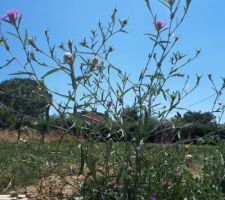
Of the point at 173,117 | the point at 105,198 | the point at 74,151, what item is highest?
the point at 173,117

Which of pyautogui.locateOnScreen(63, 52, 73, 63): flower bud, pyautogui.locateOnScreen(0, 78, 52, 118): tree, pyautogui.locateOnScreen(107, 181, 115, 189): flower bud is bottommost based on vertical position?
pyautogui.locateOnScreen(107, 181, 115, 189): flower bud

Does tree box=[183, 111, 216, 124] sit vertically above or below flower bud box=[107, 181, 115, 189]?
above

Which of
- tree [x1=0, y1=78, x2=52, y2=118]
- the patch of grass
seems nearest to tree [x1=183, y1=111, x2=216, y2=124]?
the patch of grass

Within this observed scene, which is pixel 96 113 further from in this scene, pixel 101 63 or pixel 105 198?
pixel 105 198

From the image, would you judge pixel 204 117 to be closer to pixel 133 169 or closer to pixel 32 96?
pixel 133 169

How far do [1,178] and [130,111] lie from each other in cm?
269

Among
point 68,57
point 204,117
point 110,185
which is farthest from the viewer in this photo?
point 204,117

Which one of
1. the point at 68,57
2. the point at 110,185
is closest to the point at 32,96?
the point at 68,57

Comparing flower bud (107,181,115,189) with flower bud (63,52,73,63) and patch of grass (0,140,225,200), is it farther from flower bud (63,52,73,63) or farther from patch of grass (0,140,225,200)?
flower bud (63,52,73,63)

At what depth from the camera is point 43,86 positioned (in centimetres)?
284

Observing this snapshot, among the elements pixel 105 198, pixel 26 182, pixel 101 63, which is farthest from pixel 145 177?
pixel 26 182

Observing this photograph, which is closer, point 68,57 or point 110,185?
point 68,57

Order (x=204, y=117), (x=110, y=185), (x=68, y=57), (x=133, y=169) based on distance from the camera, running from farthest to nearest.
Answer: (x=204, y=117) < (x=133, y=169) < (x=110, y=185) < (x=68, y=57)

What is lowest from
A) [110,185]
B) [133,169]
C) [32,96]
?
[110,185]
